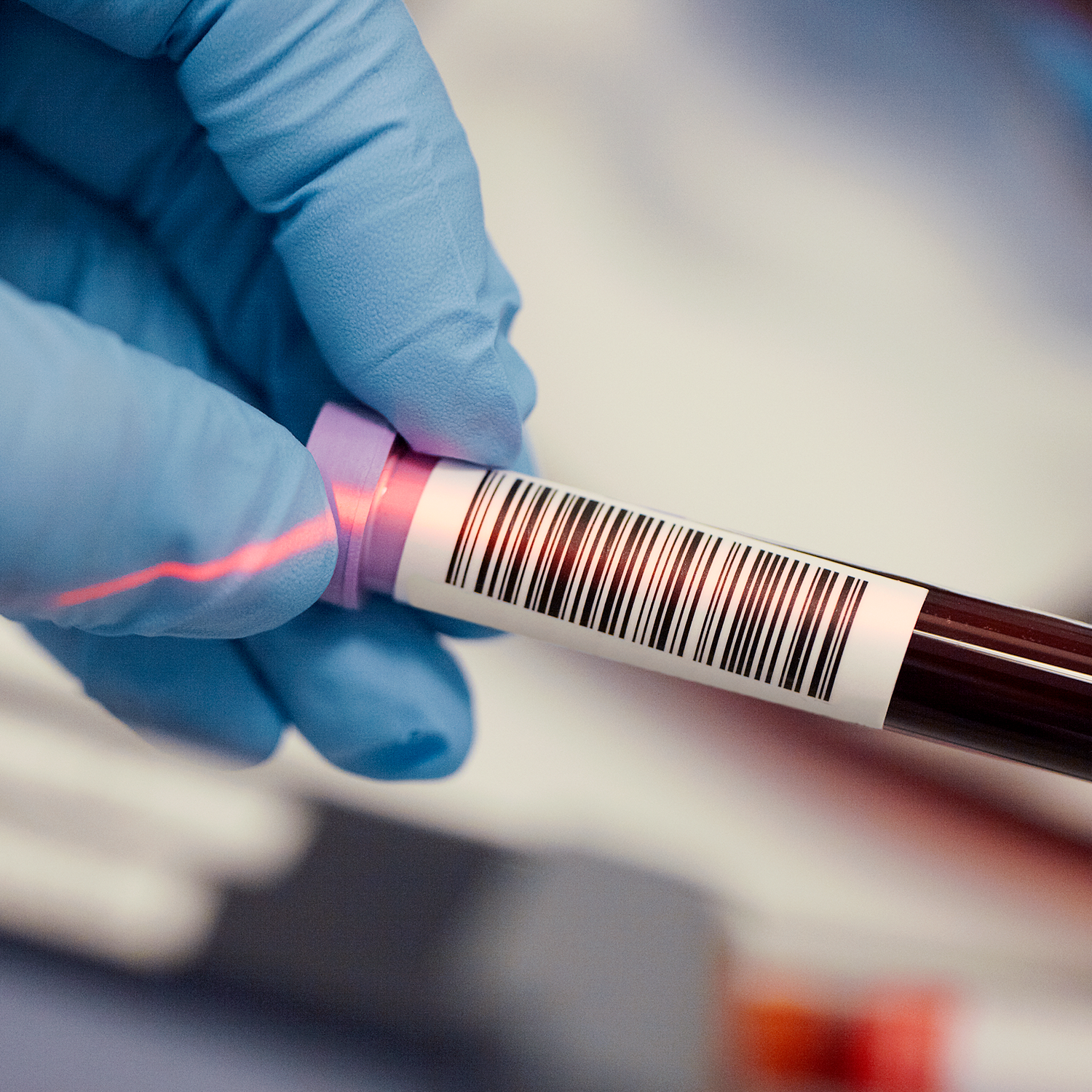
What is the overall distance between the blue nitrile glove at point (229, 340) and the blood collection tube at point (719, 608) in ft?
0.10

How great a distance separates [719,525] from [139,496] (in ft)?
1.08

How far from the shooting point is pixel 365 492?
0.41m

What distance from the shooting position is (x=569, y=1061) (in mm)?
510

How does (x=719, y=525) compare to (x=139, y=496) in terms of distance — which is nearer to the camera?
(x=139, y=496)

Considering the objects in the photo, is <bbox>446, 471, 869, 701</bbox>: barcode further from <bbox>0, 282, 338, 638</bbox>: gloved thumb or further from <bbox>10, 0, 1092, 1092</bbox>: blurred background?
<bbox>10, 0, 1092, 1092</bbox>: blurred background

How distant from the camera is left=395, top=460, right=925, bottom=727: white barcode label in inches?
15.1

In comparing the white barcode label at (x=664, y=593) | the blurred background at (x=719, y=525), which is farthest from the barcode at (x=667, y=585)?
the blurred background at (x=719, y=525)

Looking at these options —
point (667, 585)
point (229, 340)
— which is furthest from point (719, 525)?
point (229, 340)

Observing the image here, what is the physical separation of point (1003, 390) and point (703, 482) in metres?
0.19

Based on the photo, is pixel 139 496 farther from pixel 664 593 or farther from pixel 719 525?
pixel 719 525

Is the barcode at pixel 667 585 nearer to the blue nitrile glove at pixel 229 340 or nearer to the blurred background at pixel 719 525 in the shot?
the blue nitrile glove at pixel 229 340

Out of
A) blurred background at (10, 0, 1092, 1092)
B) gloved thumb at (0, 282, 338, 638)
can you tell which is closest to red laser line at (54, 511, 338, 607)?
gloved thumb at (0, 282, 338, 638)

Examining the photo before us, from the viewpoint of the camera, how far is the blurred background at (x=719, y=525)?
0.52m

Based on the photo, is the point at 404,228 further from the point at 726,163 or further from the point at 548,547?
the point at 726,163
